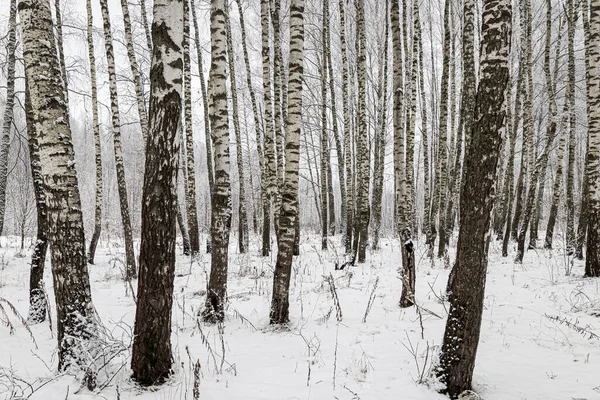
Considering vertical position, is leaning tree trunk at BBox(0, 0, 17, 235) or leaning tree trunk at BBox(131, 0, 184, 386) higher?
leaning tree trunk at BBox(0, 0, 17, 235)

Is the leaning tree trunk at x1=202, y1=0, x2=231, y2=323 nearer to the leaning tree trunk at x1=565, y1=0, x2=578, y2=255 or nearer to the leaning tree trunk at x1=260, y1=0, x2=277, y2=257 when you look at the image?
the leaning tree trunk at x1=260, y1=0, x2=277, y2=257

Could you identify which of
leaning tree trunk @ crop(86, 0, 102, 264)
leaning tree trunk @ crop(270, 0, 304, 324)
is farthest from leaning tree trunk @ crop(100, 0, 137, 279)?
leaning tree trunk @ crop(270, 0, 304, 324)

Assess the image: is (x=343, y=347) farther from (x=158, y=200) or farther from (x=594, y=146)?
(x=594, y=146)

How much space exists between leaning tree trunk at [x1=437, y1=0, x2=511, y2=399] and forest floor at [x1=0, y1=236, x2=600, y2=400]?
1.01ft

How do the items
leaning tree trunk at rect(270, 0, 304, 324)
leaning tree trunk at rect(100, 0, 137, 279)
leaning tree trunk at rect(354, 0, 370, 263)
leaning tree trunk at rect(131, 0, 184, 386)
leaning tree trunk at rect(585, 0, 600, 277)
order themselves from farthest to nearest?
leaning tree trunk at rect(354, 0, 370, 263), leaning tree trunk at rect(100, 0, 137, 279), leaning tree trunk at rect(585, 0, 600, 277), leaning tree trunk at rect(270, 0, 304, 324), leaning tree trunk at rect(131, 0, 184, 386)

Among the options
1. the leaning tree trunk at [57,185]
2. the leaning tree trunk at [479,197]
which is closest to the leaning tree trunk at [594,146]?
the leaning tree trunk at [479,197]

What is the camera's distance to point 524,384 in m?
3.37

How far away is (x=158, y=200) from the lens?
320 cm

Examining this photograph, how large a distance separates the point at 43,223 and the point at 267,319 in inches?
140

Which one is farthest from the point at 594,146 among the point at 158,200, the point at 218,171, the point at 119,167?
the point at 119,167

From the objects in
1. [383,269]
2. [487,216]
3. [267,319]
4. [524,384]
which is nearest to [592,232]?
[383,269]

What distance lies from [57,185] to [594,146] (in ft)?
30.5

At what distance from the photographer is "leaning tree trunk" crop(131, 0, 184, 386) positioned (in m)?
3.19

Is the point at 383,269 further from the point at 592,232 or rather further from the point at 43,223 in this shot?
the point at 43,223
